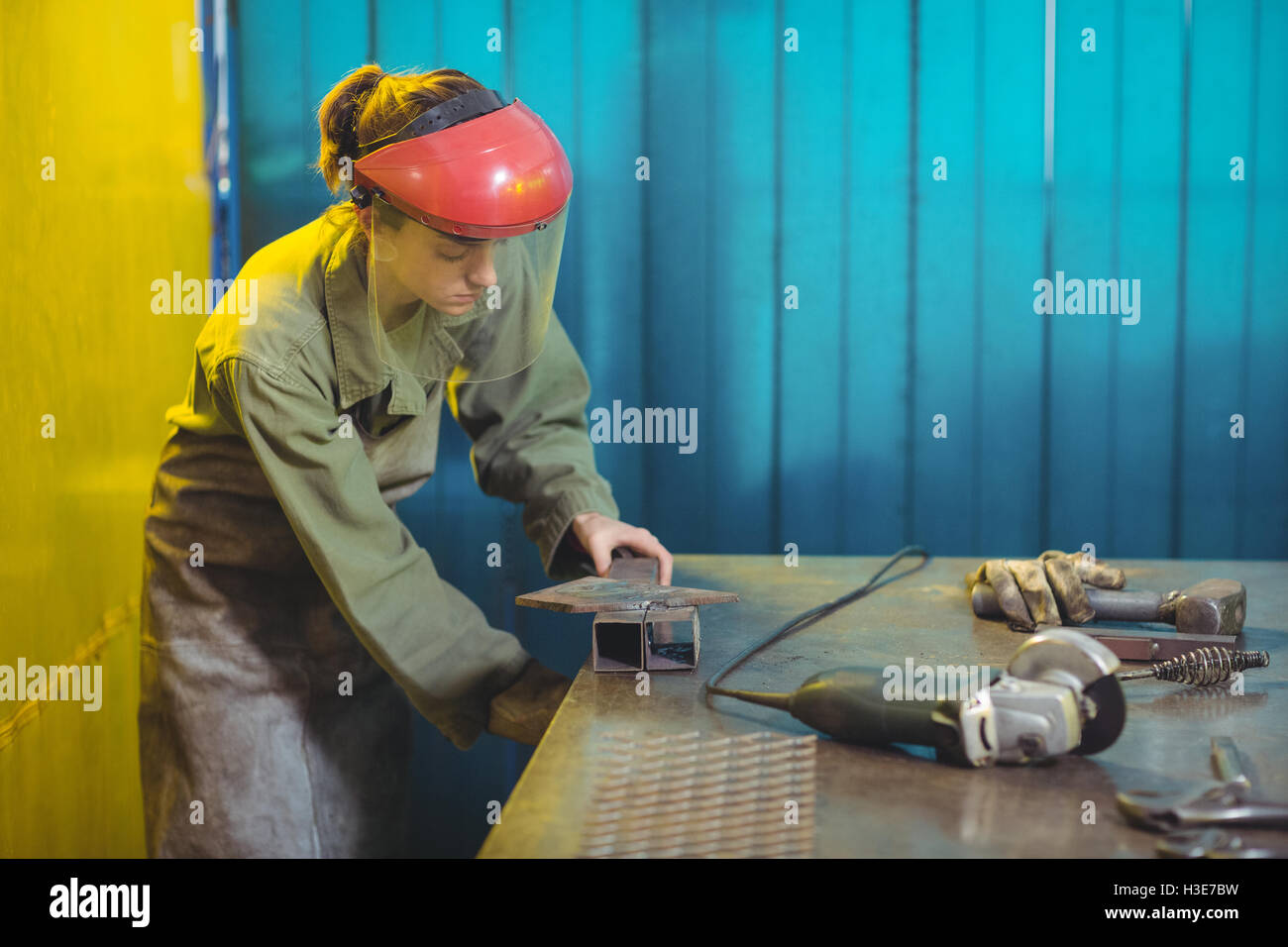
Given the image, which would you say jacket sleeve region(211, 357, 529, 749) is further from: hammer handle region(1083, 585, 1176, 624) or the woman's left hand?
hammer handle region(1083, 585, 1176, 624)

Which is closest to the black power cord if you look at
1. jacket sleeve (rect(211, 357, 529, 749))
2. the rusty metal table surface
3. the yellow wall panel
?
the rusty metal table surface

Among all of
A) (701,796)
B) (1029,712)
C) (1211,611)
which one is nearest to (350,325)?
(701,796)

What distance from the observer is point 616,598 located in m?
1.25

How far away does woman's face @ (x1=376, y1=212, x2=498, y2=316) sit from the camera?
1399 mm

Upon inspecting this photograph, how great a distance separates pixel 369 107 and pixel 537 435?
24.7 inches

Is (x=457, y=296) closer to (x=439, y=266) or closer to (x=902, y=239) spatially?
(x=439, y=266)

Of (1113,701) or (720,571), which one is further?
(720,571)

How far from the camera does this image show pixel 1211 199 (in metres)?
2.53

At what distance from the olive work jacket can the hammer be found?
0.60m

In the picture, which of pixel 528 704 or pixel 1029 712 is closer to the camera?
pixel 1029 712
